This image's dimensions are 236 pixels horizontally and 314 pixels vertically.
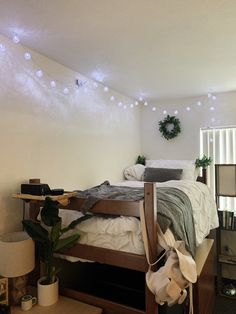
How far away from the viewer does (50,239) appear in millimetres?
1655

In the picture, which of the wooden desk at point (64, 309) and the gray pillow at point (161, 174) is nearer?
the wooden desk at point (64, 309)

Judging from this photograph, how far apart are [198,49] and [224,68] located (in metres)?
0.59

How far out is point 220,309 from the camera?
2.50 meters

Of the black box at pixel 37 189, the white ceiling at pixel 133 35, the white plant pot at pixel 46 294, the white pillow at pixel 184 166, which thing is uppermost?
the white ceiling at pixel 133 35

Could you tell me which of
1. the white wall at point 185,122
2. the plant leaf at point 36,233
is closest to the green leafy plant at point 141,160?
the white wall at point 185,122

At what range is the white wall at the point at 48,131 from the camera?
1.96 meters

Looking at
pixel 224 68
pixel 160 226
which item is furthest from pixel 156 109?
pixel 160 226

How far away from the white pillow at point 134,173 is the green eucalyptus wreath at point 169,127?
0.71 m

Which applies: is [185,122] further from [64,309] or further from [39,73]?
[64,309]

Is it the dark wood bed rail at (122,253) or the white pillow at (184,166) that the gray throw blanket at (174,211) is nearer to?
the dark wood bed rail at (122,253)

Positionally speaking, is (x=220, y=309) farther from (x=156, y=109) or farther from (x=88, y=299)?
(x=156, y=109)

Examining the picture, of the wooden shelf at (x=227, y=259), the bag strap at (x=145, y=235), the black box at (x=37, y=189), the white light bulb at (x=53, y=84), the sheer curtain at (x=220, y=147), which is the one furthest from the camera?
the sheer curtain at (x=220, y=147)

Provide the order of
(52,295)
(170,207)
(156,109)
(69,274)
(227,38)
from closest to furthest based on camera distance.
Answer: (52,295) → (170,207) → (227,38) → (69,274) → (156,109)

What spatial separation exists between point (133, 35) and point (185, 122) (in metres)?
2.14
